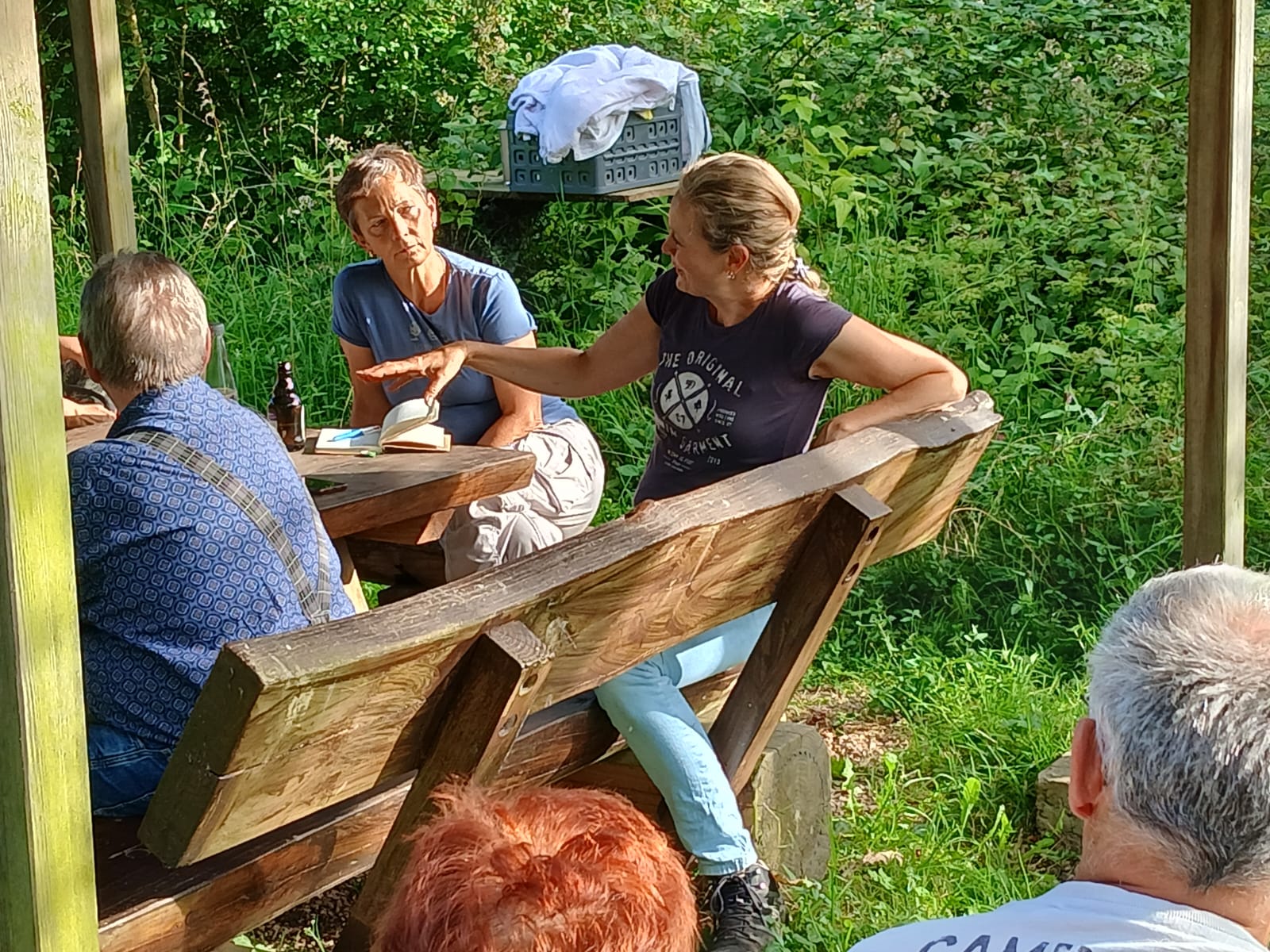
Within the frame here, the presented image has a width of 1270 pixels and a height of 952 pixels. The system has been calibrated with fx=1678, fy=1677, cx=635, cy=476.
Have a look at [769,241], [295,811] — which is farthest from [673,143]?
[295,811]

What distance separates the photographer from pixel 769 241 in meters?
3.31

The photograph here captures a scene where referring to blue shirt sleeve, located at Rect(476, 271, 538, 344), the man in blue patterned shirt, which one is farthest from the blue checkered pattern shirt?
blue shirt sleeve, located at Rect(476, 271, 538, 344)

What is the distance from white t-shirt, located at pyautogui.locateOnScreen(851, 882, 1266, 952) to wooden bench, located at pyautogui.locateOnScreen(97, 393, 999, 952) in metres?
0.88

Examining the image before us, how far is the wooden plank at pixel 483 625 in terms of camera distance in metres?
2.03

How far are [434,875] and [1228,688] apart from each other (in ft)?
2.34

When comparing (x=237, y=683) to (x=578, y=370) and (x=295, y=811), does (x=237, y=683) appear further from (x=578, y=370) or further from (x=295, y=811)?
(x=578, y=370)

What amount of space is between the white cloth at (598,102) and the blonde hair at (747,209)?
2.88 m

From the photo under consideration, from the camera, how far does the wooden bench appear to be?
82.1 inches

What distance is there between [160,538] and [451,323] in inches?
69.2

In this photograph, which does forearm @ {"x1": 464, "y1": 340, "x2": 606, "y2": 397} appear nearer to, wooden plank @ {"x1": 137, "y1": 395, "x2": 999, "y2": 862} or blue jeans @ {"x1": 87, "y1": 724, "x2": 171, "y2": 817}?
wooden plank @ {"x1": 137, "y1": 395, "x2": 999, "y2": 862}

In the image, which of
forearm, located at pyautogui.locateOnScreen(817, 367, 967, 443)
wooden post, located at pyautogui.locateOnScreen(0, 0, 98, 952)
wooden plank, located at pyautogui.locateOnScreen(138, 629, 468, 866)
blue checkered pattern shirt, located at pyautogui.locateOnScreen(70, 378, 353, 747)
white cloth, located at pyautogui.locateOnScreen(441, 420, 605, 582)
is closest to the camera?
wooden post, located at pyautogui.locateOnScreen(0, 0, 98, 952)

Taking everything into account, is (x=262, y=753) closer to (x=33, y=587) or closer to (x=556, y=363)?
(x=33, y=587)

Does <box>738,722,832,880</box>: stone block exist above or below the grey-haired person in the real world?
below

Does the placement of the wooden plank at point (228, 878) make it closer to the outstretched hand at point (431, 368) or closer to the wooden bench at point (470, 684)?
the wooden bench at point (470, 684)
